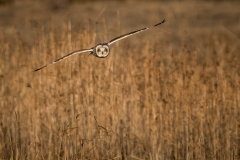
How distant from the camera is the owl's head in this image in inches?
140

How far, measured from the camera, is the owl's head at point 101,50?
11.7 ft

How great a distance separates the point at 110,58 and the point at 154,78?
372 millimetres

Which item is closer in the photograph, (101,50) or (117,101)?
(101,50)

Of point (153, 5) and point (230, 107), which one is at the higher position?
point (153, 5)

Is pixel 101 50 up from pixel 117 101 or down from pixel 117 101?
up

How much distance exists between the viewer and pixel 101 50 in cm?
358

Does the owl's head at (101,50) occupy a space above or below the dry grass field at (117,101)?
above

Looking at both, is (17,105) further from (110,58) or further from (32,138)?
(110,58)

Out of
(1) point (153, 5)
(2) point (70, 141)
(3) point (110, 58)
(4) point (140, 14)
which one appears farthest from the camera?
(1) point (153, 5)

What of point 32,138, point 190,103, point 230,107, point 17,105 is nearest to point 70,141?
point 32,138

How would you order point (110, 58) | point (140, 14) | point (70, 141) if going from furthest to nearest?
point (140, 14) → point (110, 58) → point (70, 141)

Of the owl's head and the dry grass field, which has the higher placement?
the owl's head

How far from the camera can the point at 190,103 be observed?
12.3ft

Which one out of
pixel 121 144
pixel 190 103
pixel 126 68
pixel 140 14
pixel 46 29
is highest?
pixel 140 14
